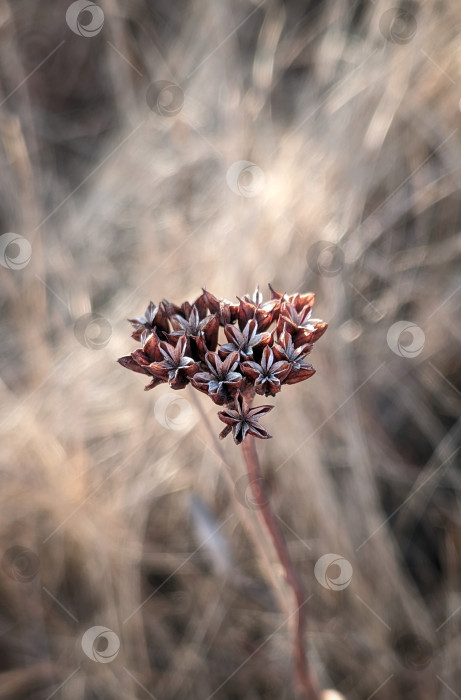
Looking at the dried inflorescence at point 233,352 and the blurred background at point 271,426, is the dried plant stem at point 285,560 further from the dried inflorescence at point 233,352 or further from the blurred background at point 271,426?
the blurred background at point 271,426

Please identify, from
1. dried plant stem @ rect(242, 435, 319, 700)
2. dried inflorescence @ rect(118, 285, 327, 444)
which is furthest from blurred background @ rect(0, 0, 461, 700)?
dried inflorescence @ rect(118, 285, 327, 444)

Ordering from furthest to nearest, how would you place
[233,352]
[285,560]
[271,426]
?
1. [271,426]
2. [285,560]
3. [233,352]

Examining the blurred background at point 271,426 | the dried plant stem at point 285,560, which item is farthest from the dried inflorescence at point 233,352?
the blurred background at point 271,426

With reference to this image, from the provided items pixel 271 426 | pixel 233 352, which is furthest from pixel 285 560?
pixel 271 426

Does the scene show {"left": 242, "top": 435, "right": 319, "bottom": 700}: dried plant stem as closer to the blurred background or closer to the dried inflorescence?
the dried inflorescence

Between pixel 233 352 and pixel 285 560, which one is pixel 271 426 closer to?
pixel 285 560

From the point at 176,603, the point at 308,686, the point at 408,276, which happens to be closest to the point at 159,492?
the point at 176,603
